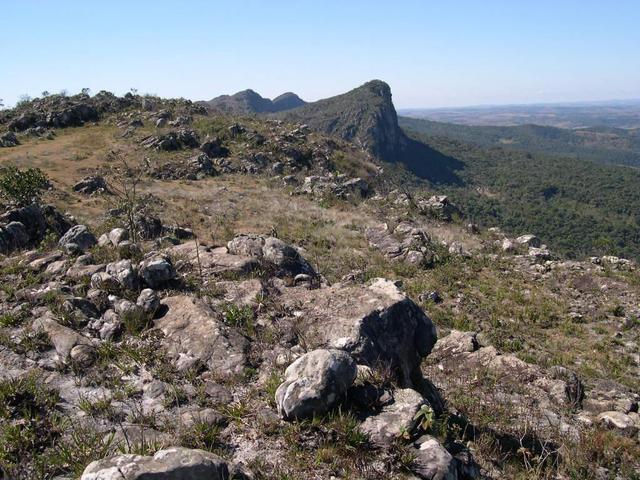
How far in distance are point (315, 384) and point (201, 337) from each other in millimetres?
2381

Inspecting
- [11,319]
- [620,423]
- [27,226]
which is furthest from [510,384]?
[27,226]

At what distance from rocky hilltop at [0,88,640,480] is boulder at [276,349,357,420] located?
2 cm

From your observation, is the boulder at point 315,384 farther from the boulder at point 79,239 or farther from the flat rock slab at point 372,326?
the boulder at point 79,239

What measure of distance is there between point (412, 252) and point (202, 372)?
11217mm

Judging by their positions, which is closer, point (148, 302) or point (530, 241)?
point (148, 302)

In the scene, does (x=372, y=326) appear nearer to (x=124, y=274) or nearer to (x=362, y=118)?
(x=124, y=274)

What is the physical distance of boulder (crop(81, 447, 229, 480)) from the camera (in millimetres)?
3137

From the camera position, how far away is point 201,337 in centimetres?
614

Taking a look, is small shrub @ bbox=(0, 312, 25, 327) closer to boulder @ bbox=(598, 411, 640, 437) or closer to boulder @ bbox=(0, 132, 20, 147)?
boulder @ bbox=(598, 411, 640, 437)

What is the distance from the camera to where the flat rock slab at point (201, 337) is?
18.7 ft

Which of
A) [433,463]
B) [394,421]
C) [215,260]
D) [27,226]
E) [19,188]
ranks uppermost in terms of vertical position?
[19,188]

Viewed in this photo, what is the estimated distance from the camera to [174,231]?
47.2ft

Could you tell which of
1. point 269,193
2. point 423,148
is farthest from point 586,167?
point 269,193

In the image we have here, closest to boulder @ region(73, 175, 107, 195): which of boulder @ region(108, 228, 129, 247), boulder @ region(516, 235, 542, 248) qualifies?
boulder @ region(108, 228, 129, 247)
